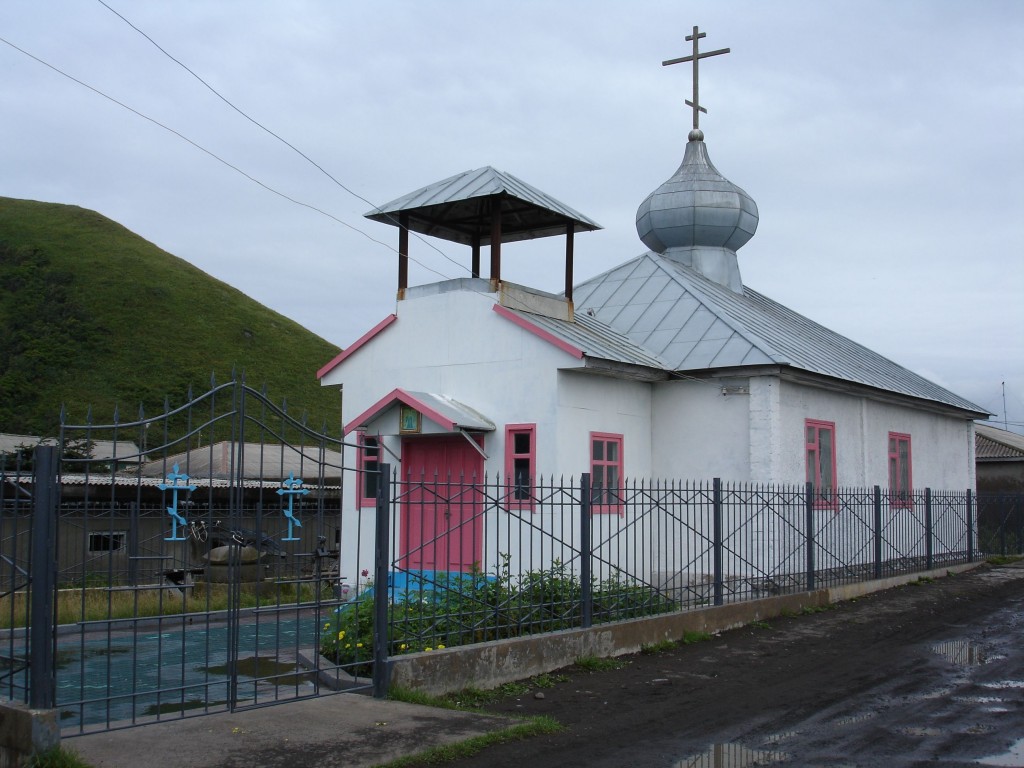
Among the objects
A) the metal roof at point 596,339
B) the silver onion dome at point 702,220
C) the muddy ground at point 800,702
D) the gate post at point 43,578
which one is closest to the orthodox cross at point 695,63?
the silver onion dome at point 702,220

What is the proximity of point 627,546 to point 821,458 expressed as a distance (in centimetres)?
671

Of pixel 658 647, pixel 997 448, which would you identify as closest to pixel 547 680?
pixel 658 647

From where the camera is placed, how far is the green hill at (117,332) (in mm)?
39938

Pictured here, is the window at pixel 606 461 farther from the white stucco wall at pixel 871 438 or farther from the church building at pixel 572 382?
the white stucco wall at pixel 871 438

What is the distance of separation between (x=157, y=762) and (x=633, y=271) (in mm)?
14350

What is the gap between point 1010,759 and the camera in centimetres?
659

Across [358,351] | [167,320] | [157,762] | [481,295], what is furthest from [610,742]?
[167,320]

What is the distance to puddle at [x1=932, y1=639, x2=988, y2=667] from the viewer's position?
1021 cm

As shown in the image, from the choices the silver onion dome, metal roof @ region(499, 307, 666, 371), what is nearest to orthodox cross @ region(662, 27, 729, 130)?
the silver onion dome

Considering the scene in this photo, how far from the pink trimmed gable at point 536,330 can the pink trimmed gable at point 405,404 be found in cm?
170

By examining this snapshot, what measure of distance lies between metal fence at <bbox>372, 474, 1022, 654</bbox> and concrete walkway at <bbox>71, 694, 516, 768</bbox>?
100cm

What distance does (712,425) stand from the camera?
15.4 meters

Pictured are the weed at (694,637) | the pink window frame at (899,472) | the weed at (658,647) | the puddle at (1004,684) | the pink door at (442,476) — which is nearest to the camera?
the puddle at (1004,684)

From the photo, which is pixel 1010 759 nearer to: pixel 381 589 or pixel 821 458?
pixel 381 589
